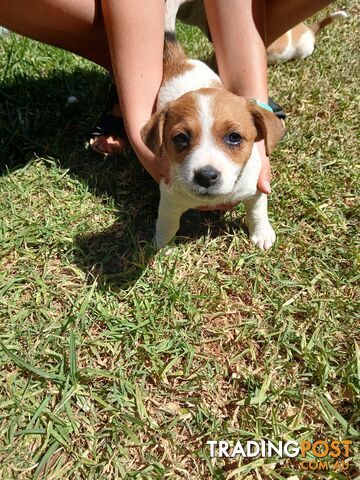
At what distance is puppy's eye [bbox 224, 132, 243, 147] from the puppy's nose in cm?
24

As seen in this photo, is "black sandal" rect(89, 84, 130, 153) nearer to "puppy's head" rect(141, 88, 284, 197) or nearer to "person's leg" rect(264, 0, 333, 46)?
"puppy's head" rect(141, 88, 284, 197)

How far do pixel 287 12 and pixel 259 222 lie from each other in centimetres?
206

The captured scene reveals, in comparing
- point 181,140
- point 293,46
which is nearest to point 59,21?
point 181,140

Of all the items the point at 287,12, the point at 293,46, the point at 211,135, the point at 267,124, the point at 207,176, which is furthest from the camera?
the point at 293,46

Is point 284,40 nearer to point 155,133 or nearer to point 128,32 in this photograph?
point 128,32

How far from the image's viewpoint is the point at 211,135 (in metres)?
2.55

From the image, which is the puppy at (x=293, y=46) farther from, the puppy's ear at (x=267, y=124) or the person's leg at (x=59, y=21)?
the puppy's ear at (x=267, y=124)

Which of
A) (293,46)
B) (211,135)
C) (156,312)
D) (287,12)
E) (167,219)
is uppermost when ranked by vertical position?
(287,12)

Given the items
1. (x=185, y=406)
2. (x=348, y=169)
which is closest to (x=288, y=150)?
(x=348, y=169)

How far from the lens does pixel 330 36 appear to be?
5.45 m

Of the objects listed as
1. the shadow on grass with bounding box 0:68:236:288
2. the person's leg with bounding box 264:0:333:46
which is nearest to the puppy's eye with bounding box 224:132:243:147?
the shadow on grass with bounding box 0:68:236:288

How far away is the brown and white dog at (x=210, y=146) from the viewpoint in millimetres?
2525

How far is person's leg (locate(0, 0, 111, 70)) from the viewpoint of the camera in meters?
3.46

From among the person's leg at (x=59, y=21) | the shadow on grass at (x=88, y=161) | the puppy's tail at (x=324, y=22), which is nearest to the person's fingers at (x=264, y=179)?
the shadow on grass at (x=88, y=161)
